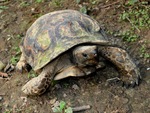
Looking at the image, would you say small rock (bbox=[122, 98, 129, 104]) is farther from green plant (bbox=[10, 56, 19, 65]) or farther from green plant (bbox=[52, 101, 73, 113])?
green plant (bbox=[10, 56, 19, 65])

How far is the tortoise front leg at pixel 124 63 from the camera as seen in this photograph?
3977 millimetres

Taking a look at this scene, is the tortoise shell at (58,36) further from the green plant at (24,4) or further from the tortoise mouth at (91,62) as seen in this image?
the green plant at (24,4)

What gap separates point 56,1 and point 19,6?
2.62 ft

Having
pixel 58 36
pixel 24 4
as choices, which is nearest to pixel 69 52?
pixel 58 36

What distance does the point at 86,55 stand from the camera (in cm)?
377

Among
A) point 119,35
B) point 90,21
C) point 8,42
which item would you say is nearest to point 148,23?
point 119,35

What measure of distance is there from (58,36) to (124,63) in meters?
0.88

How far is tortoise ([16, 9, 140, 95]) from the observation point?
12.9ft

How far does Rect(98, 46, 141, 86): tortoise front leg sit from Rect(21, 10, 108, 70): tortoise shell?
14 cm

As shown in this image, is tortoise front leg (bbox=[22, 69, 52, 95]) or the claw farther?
the claw

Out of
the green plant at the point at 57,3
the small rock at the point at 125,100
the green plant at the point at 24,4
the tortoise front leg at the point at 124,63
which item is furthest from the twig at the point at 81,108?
the green plant at the point at 24,4

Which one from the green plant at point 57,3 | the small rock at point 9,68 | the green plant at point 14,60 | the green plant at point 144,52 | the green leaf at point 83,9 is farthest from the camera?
the green plant at point 57,3

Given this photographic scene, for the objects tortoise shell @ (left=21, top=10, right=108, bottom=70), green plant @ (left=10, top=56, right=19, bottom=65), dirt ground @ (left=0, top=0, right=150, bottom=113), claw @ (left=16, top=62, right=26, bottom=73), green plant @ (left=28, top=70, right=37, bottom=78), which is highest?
tortoise shell @ (left=21, top=10, right=108, bottom=70)

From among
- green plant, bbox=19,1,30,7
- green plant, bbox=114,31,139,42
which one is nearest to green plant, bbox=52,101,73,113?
green plant, bbox=114,31,139,42
